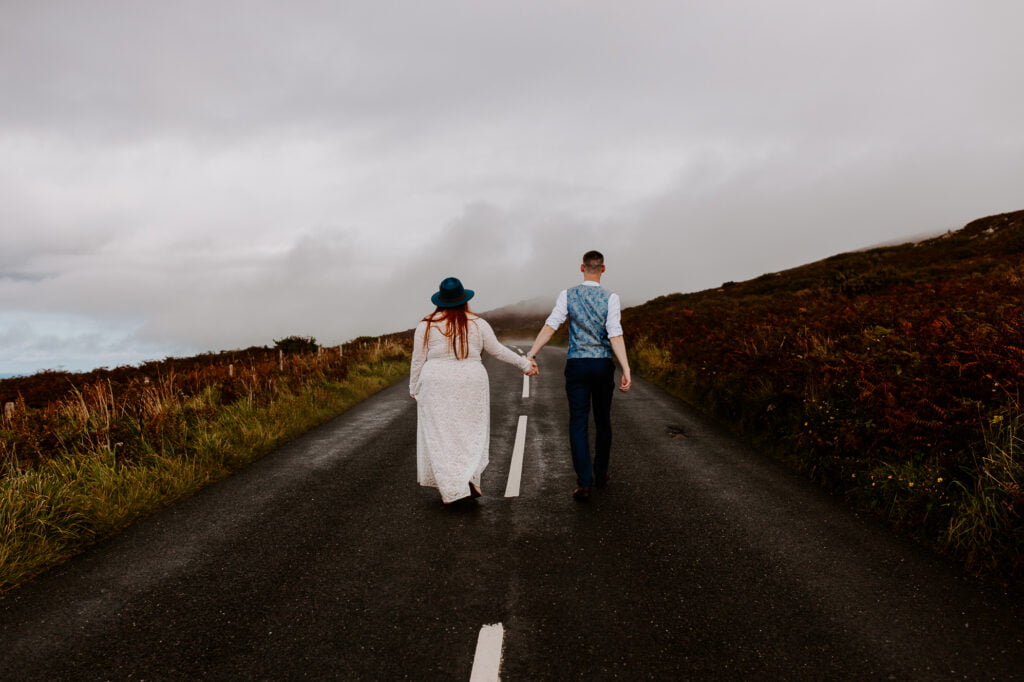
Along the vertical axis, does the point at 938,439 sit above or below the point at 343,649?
above

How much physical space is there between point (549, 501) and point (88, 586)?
381 cm

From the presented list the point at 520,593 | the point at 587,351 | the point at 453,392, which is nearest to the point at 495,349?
the point at 453,392

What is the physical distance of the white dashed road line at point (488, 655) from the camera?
263cm

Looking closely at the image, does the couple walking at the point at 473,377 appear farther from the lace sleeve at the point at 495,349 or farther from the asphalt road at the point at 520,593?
the asphalt road at the point at 520,593

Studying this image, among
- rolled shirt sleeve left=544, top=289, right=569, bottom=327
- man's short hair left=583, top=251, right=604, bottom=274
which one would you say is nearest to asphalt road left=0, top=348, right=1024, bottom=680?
rolled shirt sleeve left=544, top=289, right=569, bottom=327

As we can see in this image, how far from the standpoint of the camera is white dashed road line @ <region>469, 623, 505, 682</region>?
263 cm

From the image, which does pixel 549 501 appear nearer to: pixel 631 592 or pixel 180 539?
pixel 631 592

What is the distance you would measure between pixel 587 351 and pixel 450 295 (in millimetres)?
1503

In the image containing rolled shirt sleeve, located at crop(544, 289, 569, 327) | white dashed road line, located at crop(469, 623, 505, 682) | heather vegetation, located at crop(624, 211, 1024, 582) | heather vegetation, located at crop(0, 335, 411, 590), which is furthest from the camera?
rolled shirt sleeve, located at crop(544, 289, 569, 327)

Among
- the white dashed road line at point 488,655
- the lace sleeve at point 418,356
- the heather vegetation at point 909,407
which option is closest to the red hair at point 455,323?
the lace sleeve at point 418,356

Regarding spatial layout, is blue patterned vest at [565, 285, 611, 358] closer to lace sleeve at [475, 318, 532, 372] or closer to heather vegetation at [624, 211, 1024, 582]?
lace sleeve at [475, 318, 532, 372]

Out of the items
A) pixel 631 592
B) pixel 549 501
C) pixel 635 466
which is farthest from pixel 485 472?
pixel 631 592

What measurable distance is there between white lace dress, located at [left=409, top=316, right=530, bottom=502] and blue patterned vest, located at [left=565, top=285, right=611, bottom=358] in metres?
0.65

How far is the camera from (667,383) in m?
13.1
